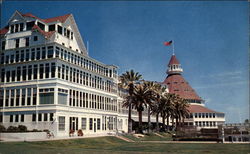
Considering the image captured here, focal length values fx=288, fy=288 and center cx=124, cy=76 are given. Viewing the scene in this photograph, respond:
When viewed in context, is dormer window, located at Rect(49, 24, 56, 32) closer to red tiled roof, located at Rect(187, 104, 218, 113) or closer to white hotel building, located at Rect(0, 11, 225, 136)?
white hotel building, located at Rect(0, 11, 225, 136)

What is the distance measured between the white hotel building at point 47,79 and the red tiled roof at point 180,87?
78.3 m

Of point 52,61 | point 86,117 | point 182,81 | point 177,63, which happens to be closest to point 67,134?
point 86,117

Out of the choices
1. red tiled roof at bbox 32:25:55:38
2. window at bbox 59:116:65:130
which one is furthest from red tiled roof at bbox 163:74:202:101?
window at bbox 59:116:65:130

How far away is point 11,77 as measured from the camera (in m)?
52.8

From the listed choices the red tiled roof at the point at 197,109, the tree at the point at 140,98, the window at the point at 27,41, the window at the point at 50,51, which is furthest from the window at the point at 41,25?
the red tiled roof at the point at 197,109

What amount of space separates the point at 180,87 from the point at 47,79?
96827mm

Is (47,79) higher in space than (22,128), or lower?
higher

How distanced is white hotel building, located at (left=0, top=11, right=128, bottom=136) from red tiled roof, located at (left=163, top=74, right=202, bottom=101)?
257ft

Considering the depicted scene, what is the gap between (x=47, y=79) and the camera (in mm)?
48875

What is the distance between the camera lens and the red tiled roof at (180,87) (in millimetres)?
132812

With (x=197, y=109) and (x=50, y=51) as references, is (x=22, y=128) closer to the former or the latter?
(x=50, y=51)

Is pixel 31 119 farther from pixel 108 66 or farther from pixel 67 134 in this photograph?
pixel 108 66

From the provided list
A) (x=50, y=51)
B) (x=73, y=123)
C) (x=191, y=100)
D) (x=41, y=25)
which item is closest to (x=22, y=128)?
(x=73, y=123)

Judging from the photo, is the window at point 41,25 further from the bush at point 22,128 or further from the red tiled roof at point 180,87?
the red tiled roof at point 180,87
